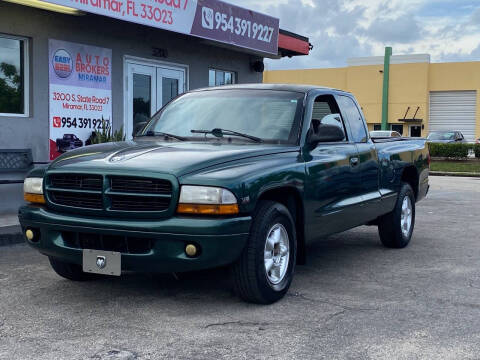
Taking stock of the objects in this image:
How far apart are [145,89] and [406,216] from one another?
248 inches

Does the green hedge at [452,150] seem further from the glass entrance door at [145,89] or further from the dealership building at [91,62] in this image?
the glass entrance door at [145,89]

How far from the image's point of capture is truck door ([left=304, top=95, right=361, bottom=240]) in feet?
18.3

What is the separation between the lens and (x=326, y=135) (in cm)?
567

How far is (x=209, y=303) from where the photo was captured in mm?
5012

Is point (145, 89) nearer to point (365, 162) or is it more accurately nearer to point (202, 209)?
point (365, 162)

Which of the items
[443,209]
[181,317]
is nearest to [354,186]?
[181,317]

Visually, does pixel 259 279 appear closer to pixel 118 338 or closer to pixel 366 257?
pixel 118 338

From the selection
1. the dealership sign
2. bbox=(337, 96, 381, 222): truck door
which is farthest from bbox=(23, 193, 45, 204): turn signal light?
the dealership sign

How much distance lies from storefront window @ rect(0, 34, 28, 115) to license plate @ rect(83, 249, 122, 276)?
5905 mm

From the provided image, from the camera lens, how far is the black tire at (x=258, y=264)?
471 centimetres

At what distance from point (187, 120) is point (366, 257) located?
2622mm

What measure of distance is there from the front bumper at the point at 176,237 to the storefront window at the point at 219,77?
10.1 m

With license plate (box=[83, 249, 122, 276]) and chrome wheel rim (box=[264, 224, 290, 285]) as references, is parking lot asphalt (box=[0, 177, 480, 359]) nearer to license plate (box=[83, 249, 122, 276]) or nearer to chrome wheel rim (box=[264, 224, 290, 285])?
chrome wheel rim (box=[264, 224, 290, 285])

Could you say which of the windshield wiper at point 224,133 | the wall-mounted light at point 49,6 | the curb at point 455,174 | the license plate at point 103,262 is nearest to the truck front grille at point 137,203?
the license plate at point 103,262
